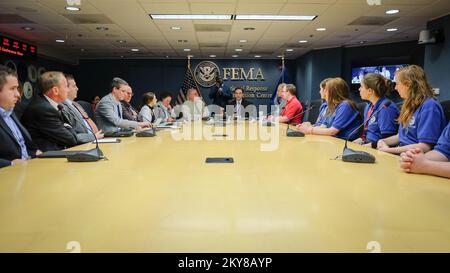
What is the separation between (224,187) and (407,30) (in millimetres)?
7924

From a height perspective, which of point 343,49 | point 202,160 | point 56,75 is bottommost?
point 202,160

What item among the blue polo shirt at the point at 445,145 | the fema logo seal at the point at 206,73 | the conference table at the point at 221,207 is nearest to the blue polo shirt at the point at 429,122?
the blue polo shirt at the point at 445,145

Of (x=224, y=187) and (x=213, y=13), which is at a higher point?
(x=213, y=13)

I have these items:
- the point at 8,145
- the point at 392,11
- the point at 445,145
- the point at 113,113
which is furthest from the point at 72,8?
the point at 445,145

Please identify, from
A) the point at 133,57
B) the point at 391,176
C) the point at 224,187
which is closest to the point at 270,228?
the point at 224,187

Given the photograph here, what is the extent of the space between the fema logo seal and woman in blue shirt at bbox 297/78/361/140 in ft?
30.5

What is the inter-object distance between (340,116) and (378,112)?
15.8 inches

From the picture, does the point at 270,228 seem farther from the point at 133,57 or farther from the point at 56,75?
the point at 133,57

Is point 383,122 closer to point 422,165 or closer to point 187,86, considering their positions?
point 422,165

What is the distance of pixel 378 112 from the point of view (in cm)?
317

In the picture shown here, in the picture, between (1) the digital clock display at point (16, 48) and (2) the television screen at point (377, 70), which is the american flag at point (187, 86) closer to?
(1) the digital clock display at point (16, 48)

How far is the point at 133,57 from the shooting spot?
1255cm

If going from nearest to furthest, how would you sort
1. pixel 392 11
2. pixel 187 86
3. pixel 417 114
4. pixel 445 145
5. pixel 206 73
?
pixel 445 145
pixel 417 114
pixel 392 11
pixel 187 86
pixel 206 73

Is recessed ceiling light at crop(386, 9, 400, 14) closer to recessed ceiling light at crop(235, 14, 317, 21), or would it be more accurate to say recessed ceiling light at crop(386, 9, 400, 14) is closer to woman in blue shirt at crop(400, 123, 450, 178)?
recessed ceiling light at crop(235, 14, 317, 21)
